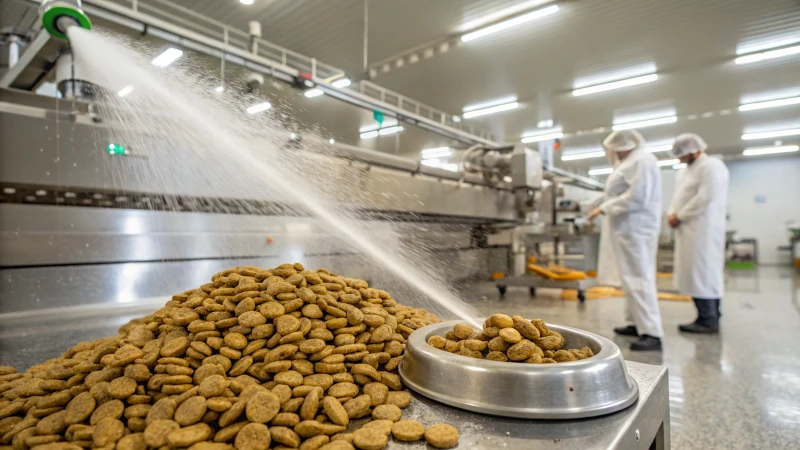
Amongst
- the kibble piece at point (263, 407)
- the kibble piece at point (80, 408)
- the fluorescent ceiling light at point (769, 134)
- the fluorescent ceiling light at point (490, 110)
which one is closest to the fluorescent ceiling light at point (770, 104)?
the fluorescent ceiling light at point (769, 134)

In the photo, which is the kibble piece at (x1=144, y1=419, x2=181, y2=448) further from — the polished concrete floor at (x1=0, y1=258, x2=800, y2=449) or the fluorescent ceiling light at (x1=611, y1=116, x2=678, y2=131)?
the fluorescent ceiling light at (x1=611, y1=116, x2=678, y2=131)

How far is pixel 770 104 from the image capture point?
Answer: 7.36 meters

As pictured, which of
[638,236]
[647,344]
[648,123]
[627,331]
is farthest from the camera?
[648,123]

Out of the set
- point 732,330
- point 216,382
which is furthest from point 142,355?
point 732,330

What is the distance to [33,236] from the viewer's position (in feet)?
5.53

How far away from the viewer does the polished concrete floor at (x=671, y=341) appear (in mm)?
1299

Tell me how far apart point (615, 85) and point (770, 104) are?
3450 millimetres

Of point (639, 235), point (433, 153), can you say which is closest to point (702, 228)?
point (639, 235)

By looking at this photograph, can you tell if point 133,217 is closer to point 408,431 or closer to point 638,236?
point 408,431

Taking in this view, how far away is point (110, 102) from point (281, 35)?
4.01 m

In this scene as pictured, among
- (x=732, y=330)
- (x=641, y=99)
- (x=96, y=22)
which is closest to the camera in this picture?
(x=96, y=22)

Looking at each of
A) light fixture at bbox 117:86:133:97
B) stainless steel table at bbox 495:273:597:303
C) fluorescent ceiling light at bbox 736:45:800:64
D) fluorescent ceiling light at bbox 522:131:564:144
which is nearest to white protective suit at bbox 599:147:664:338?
stainless steel table at bbox 495:273:597:303

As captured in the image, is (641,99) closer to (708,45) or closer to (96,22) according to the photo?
(708,45)

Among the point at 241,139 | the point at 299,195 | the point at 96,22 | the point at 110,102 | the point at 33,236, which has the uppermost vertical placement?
the point at 96,22
